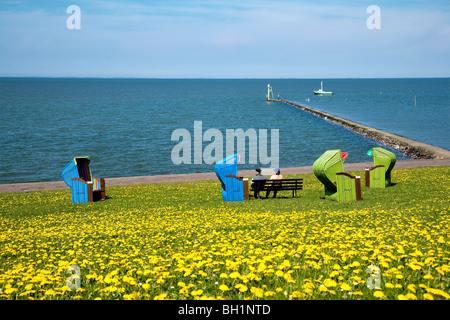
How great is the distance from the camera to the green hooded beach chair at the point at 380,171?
59.4 ft

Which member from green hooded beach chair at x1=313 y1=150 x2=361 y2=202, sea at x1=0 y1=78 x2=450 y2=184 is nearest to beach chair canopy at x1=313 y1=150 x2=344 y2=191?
green hooded beach chair at x1=313 y1=150 x2=361 y2=202

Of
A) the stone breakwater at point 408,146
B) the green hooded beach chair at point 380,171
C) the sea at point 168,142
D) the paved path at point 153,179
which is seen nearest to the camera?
the green hooded beach chair at point 380,171

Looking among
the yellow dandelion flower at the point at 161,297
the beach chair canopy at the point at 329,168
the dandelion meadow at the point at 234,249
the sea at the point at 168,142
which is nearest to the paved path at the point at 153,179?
the sea at the point at 168,142

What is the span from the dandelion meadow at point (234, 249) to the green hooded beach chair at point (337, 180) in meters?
0.77

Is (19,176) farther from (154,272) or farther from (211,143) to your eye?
(154,272)

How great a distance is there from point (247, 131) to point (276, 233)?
5621 centimetres

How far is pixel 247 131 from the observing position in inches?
2559

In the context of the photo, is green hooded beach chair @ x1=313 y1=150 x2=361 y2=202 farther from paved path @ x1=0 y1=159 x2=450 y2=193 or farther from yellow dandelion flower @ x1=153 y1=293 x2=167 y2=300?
yellow dandelion flower @ x1=153 y1=293 x2=167 y2=300

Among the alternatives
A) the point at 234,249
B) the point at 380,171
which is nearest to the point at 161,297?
the point at 234,249

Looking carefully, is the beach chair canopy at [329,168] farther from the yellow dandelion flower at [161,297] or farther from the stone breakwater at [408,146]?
the stone breakwater at [408,146]

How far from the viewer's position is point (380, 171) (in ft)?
59.4

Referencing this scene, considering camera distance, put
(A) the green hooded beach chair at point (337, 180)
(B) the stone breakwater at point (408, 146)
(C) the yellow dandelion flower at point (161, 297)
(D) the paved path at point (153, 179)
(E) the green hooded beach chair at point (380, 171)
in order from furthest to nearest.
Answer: (B) the stone breakwater at point (408, 146), (D) the paved path at point (153, 179), (E) the green hooded beach chair at point (380, 171), (A) the green hooded beach chair at point (337, 180), (C) the yellow dandelion flower at point (161, 297)

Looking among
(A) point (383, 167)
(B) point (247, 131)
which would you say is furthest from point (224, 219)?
(B) point (247, 131)
